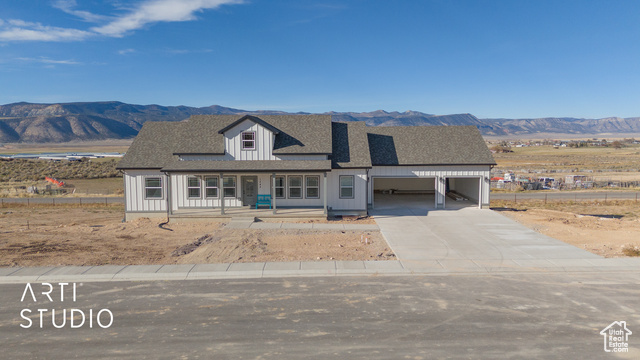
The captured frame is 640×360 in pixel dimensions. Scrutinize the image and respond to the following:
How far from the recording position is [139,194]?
24.9 m

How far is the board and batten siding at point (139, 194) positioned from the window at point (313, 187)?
27.3ft

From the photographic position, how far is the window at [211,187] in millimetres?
24875

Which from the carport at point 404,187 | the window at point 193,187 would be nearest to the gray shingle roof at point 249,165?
the window at point 193,187

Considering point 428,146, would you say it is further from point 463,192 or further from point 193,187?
point 193,187

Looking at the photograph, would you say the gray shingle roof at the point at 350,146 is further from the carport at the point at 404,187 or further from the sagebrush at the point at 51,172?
the sagebrush at the point at 51,172

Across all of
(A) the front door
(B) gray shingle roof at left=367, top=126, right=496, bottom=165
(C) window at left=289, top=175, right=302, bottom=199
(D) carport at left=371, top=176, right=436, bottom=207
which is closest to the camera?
(C) window at left=289, top=175, right=302, bottom=199

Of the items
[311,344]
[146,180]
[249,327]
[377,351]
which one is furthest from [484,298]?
[146,180]

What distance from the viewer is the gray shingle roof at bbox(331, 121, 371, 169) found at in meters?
24.8

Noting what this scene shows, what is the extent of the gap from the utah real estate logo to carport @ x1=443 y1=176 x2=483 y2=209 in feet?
55.6

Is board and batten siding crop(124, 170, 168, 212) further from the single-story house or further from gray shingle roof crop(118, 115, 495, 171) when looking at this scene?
gray shingle roof crop(118, 115, 495, 171)

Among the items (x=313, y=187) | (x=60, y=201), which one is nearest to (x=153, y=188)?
(x=313, y=187)

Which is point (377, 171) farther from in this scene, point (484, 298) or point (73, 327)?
point (73, 327)

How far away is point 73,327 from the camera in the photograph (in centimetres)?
982

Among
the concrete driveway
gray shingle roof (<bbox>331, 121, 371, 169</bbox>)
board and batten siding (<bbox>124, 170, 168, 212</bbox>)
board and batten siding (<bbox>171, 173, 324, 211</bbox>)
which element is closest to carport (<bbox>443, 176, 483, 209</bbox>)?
the concrete driveway
